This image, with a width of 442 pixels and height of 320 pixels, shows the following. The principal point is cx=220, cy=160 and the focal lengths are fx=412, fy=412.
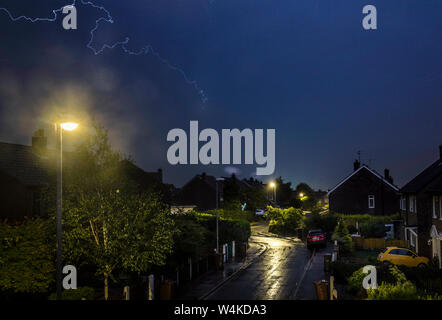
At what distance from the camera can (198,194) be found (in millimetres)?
76312

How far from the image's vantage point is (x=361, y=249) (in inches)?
1537

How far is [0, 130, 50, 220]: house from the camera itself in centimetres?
2759

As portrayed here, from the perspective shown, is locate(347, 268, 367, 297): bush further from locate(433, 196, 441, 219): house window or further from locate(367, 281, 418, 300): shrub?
locate(433, 196, 441, 219): house window

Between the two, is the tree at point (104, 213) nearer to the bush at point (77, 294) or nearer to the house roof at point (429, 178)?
the bush at point (77, 294)

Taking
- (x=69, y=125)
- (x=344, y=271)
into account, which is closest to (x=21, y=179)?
(x=69, y=125)

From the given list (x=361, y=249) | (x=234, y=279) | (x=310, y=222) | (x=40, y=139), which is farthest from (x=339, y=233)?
(x=40, y=139)

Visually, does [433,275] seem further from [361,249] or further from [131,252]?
[361,249]

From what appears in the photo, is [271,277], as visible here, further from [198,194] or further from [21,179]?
[198,194]

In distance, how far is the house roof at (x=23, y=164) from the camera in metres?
28.1

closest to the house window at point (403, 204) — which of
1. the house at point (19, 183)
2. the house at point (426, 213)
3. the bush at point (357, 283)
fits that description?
the house at point (426, 213)

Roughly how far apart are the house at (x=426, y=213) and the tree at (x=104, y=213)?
19245 mm

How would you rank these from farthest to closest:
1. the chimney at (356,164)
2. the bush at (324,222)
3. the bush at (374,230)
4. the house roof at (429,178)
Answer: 1. the chimney at (356,164)
2. the bush at (324,222)
3. the bush at (374,230)
4. the house roof at (429,178)
